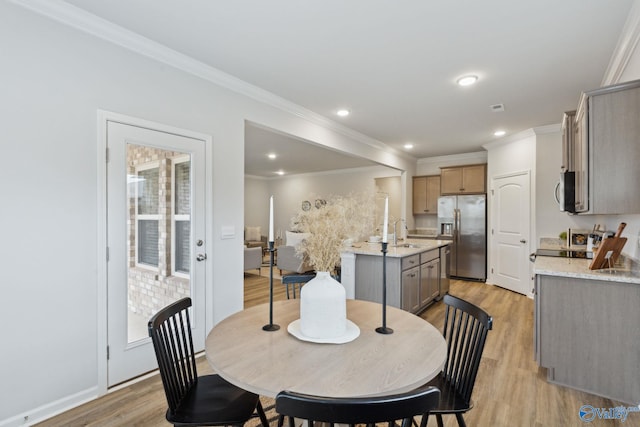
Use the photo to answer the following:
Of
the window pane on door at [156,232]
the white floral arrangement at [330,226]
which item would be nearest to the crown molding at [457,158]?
the window pane on door at [156,232]

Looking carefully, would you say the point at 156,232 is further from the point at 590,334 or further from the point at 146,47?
the point at 590,334

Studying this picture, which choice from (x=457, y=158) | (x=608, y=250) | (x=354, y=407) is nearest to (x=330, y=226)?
(x=354, y=407)

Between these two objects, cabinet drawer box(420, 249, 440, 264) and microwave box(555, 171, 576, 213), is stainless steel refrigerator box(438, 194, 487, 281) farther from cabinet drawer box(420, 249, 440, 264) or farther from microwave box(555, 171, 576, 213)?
microwave box(555, 171, 576, 213)

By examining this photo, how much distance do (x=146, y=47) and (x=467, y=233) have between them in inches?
231

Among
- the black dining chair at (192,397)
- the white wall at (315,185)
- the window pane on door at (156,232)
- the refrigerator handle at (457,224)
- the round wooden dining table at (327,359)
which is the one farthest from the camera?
the white wall at (315,185)

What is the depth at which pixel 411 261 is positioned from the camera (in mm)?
3738

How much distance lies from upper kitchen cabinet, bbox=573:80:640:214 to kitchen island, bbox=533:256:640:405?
1.87 feet

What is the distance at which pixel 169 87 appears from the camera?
2559 millimetres

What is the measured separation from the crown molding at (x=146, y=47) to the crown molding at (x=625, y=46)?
2837 millimetres

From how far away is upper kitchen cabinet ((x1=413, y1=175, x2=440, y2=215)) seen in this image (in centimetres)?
680

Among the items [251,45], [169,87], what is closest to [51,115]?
[169,87]

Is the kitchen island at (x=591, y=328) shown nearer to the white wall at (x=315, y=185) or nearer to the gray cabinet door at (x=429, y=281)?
the gray cabinet door at (x=429, y=281)

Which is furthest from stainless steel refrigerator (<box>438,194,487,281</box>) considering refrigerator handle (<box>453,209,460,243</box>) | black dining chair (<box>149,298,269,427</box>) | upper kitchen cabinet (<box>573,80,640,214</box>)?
black dining chair (<box>149,298,269,427</box>)

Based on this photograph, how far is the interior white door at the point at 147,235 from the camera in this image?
2.25m
